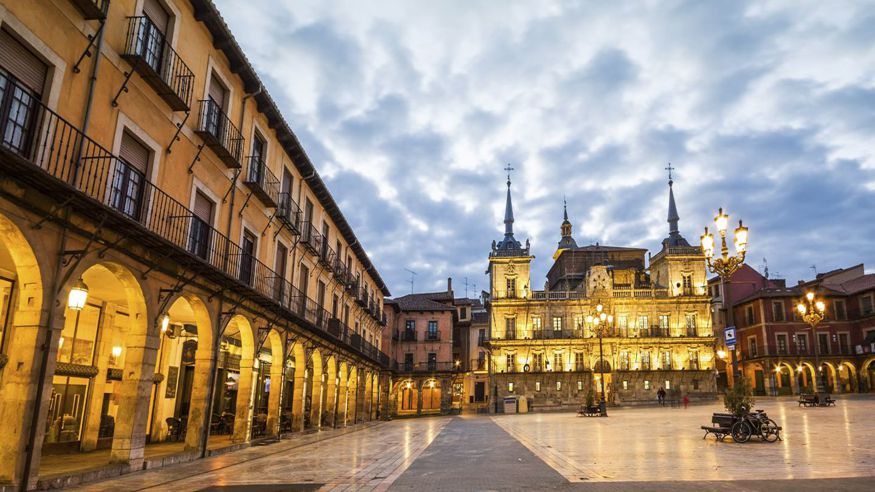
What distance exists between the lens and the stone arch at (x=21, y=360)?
8.38 m

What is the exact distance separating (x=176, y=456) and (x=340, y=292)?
62.5 feet

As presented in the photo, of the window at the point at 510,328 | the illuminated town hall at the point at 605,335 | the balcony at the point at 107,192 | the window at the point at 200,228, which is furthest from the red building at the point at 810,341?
the window at the point at 200,228

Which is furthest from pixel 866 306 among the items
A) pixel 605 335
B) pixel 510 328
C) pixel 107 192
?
pixel 107 192

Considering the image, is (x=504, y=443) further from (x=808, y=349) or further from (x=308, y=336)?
(x=808, y=349)

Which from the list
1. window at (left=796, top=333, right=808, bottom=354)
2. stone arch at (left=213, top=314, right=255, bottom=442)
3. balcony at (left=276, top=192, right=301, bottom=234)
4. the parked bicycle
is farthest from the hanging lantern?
window at (left=796, top=333, right=808, bottom=354)

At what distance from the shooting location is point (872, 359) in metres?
53.3

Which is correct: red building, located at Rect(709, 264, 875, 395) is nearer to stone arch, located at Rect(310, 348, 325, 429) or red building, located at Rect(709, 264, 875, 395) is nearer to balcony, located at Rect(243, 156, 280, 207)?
stone arch, located at Rect(310, 348, 325, 429)

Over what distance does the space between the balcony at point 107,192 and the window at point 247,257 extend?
4cm

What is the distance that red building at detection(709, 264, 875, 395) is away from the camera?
5462cm

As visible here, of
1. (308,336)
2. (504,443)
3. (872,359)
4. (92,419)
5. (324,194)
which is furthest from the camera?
(872,359)

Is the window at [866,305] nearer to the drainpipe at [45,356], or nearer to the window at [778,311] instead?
the window at [778,311]

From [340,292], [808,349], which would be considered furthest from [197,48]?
[808,349]

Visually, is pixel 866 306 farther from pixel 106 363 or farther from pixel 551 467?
pixel 106 363

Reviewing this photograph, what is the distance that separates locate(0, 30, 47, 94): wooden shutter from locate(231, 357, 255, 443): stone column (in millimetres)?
10236
